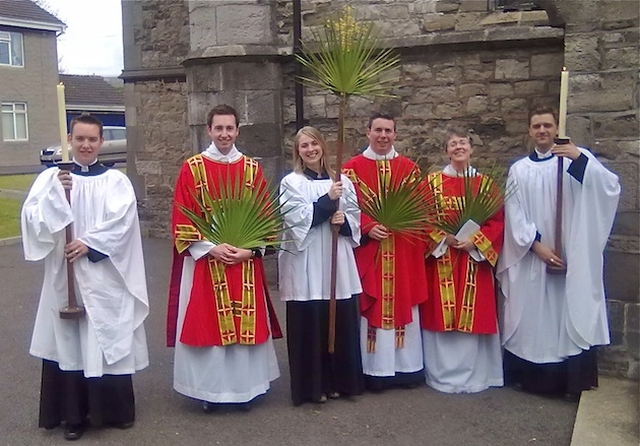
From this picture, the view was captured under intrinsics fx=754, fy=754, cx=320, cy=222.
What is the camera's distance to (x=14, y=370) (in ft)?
20.1

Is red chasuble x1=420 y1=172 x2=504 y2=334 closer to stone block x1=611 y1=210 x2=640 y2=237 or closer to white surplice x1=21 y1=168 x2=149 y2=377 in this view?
stone block x1=611 y1=210 x2=640 y2=237

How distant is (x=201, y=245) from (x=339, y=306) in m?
1.05

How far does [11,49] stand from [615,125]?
110 ft

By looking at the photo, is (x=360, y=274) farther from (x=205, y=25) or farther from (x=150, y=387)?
(x=205, y=25)

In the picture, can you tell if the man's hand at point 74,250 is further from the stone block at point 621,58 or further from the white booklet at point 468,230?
the stone block at point 621,58

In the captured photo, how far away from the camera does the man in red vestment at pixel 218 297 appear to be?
4.89 meters

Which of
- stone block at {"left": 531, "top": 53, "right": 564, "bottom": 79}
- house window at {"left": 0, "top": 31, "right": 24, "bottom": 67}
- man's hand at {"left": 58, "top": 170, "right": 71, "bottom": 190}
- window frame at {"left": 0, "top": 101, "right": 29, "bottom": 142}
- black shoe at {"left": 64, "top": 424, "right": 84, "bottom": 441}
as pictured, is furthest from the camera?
window frame at {"left": 0, "top": 101, "right": 29, "bottom": 142}

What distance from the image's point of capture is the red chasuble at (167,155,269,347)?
4.89m

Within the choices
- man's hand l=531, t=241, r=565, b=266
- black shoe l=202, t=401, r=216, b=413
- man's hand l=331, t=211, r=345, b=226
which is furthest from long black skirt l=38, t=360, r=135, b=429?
man's hand l=531, t=241, r=565, b=266

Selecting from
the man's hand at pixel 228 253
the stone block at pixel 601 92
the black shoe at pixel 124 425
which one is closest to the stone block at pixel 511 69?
the stone block at pixel 601 92

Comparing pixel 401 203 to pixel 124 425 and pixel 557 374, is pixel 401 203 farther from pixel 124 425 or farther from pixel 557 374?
Result: pixel 124 425

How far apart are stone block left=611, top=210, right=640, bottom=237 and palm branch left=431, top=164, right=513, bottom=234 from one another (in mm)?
858

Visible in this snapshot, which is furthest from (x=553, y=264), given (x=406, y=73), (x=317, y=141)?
(x=406, y=73)

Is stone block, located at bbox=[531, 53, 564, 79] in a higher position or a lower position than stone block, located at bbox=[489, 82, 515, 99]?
higher
